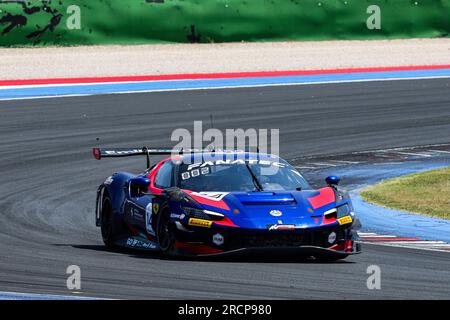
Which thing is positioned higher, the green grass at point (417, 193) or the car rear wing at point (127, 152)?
the car rear wing at point (127, 152)

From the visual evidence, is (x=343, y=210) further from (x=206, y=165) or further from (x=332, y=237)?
(x=206, y=165)

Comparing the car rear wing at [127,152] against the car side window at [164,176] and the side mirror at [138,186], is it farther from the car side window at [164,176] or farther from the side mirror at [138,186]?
the side mirror at [138,186]

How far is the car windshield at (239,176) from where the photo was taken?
13484 mm

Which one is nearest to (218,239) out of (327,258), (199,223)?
(199,223)

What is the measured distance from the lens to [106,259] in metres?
13.1

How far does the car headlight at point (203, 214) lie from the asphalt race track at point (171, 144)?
1.52 ft

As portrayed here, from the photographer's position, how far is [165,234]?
512 inches

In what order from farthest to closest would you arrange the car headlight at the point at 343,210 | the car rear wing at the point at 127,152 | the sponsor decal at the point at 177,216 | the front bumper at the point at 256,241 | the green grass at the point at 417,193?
the green grass at the point at 417,193
the car rear wing at the point at 127,152
the car headlight at the point at 343,210
the sponsor decal at the point at 177,216
the front bumper at the point at 256,241

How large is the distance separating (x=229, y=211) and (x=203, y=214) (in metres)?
0.26

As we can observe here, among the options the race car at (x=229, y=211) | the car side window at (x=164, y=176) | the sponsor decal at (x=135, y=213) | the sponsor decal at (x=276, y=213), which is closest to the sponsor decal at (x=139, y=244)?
the race car at (x=229, y=211)

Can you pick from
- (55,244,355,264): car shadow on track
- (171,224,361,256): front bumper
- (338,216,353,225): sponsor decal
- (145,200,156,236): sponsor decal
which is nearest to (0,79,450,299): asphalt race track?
(55,244,355,264): car shadow on track
